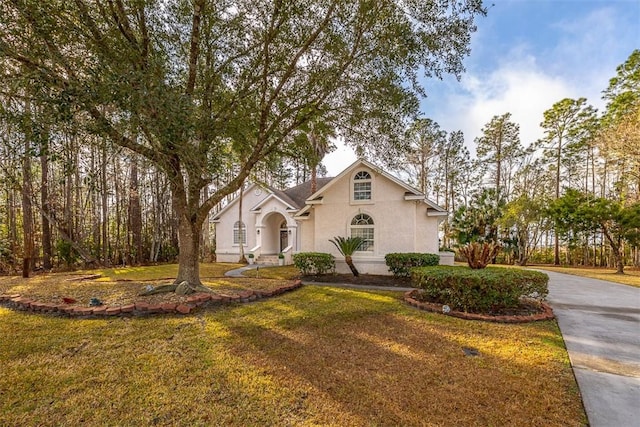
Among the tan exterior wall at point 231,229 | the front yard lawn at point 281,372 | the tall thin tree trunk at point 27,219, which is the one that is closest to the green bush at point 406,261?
the front yard lawn at point 281,372

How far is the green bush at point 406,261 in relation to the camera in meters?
11.8

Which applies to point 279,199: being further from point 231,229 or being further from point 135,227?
point 135,227

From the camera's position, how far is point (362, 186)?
43.9 ft

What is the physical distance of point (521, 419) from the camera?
9.97 ft

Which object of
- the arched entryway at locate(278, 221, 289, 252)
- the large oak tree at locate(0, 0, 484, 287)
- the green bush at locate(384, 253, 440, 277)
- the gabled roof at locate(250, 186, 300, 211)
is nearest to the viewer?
the large oak tree at locate(0, 0, 484, 287)

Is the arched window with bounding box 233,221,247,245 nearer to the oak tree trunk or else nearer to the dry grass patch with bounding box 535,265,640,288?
the oak tree trunk

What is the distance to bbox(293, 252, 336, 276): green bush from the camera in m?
12.6

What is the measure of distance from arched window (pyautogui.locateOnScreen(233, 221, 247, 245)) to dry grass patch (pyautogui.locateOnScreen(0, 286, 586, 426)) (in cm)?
1413

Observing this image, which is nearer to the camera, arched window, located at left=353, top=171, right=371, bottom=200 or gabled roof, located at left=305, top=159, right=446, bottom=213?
gabled roof, located at left=305, top=159, right=446, bottom=213

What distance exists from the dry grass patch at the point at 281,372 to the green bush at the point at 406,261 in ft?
18.0

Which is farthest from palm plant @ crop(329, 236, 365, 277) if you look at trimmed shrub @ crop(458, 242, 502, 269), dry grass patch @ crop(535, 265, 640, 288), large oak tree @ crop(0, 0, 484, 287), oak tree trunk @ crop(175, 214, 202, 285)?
dry grass patch @ crop(535, 265, 640, 288)

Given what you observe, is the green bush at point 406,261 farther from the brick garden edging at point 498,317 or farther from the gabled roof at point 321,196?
the brick garden edging at point 498,317

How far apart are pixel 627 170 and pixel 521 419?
23.5 metres

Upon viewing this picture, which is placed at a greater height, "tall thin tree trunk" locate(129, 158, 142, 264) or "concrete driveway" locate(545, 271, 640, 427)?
"tall thin tree trunk" locate(129, 158, 142, 264)
